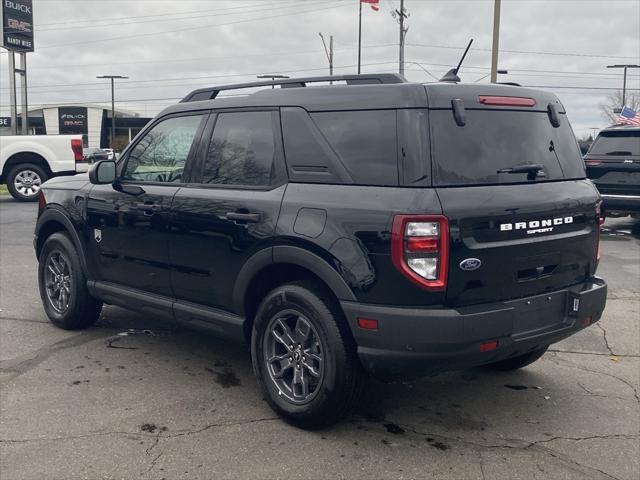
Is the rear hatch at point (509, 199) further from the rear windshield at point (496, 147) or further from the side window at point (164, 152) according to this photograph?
the side window at point (164, 152)

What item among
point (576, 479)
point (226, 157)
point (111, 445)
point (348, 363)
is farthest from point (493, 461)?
point (226, 157)

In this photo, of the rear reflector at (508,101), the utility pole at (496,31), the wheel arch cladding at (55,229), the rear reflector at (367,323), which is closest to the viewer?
the rear reflector at (367,323)

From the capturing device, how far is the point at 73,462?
A: 3.47m

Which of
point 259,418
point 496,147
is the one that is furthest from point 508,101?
point 259,418

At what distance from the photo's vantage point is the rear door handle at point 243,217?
13.2ft

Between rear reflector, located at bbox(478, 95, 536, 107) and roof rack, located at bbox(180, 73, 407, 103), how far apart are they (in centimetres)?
46

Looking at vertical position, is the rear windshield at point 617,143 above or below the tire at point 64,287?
above

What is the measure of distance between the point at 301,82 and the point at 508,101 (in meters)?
1.27

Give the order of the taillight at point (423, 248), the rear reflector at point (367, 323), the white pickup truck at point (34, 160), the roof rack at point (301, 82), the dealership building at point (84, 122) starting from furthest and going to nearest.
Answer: the dealership building at point (84, 122) → the white pickup truck at point (34, 160) → the roof rack at point (301, 82) → the rear reflector at point (367, 323) → the taillight at point (423, 248)

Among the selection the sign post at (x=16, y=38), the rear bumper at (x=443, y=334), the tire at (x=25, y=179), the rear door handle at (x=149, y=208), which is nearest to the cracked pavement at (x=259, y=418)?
the rear bumper at (x=443, y=334)

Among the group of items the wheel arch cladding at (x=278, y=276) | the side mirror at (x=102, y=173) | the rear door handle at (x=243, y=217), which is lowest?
the wheel arch cladding at (x=278, y=276)

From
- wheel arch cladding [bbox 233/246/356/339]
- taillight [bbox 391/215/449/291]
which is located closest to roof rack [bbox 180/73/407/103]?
taillight [bbox 391/215/449/291]

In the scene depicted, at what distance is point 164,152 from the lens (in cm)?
492

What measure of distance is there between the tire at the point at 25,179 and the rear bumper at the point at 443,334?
1448cm
